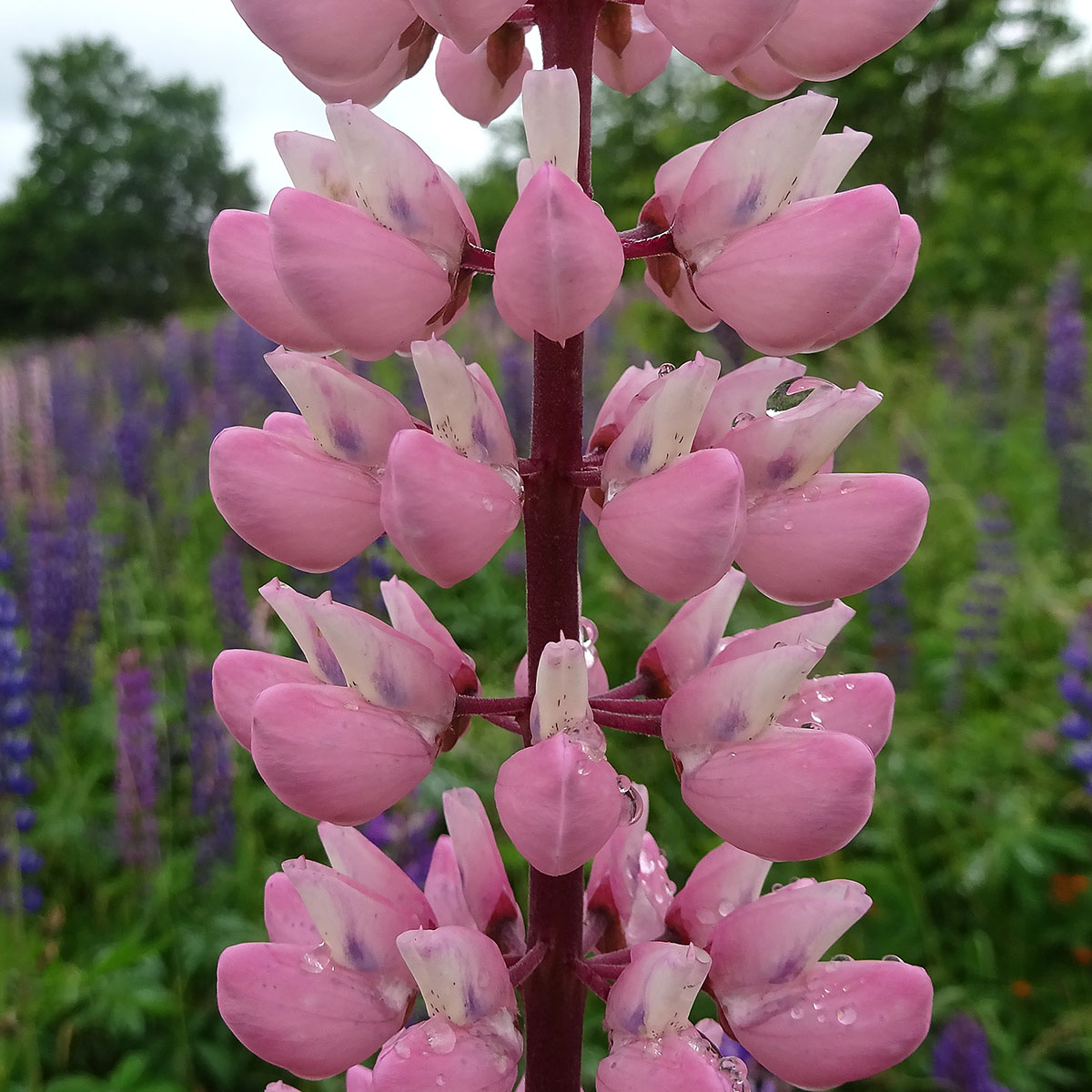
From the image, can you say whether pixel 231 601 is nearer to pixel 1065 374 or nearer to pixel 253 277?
pixel 253 277

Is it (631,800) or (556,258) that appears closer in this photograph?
(556,258)

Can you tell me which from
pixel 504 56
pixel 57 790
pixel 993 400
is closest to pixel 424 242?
pixel 504 56

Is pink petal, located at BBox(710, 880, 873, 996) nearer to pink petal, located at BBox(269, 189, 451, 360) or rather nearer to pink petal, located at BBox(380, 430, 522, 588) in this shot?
pink petal, located at BBox(380, 430, 522, 588)

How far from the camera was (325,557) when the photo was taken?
0.67 m

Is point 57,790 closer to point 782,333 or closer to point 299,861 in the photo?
point 299,861

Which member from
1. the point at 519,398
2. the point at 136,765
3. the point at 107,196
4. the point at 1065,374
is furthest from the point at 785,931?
the point at 107,196

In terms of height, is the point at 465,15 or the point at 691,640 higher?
the point at 465,15

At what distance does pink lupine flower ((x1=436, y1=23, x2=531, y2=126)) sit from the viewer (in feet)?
2.40

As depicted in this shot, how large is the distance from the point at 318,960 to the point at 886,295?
584 mm

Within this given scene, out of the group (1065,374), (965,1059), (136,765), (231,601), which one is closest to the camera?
(965,1059)

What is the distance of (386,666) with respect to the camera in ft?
2.15

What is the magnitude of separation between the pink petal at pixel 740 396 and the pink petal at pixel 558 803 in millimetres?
234

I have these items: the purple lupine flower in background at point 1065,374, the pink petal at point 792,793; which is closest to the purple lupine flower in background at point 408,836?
the pink petal at point 792,793

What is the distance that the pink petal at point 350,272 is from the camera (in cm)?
59
